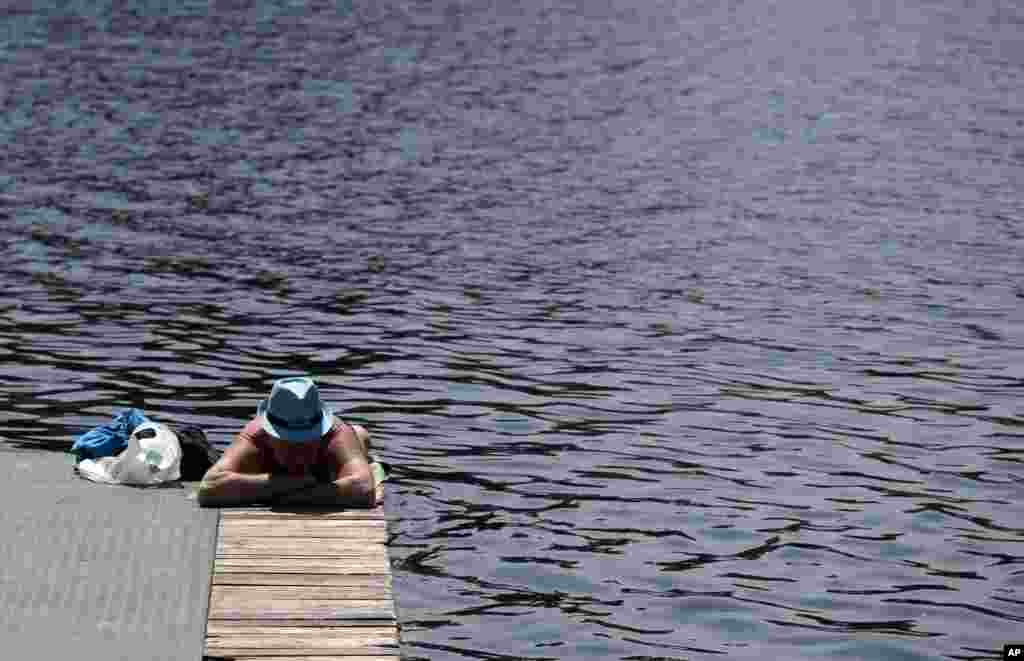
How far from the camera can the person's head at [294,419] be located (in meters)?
16.3

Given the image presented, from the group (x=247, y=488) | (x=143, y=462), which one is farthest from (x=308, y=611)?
(x=143, y=462)

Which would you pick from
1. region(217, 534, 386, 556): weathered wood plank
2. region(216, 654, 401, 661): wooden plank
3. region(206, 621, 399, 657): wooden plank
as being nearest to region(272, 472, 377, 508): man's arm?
region(217, 534, 386, 556): weathered wood plank

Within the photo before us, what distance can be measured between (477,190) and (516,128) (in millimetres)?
10062

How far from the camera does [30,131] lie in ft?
148

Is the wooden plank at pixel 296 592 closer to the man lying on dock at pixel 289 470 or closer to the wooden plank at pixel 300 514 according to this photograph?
the wooden plank at pixel 300 514

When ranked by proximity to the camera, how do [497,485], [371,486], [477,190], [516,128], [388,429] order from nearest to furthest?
[371,486] < [497,485] < [388,429] < [477,190] < [516,128]

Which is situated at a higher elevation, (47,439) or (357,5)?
(357,5)

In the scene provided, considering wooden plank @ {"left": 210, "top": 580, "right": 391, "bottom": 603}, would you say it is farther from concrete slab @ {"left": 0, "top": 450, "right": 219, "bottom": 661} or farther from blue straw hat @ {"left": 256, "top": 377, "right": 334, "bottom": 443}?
blue straw hat @ {"left": 256, "top": 377, "right": 334, "bottom": 443}

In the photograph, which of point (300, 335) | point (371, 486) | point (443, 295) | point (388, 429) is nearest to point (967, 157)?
point (443, 295)

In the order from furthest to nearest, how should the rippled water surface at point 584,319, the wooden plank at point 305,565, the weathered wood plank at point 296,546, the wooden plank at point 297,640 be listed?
the rippled water surface at point 584,319 → the weathered wood plank at point 296,546 → the wooden plank at point 305,565 → the wooden plank at point 297,640

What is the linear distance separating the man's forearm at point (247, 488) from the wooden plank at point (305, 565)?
1.43 meters

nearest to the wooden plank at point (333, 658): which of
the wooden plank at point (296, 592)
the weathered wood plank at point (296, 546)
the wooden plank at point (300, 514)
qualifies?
the wooden plank at point (296, 592)

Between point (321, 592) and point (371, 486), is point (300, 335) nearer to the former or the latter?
point (371, 486)

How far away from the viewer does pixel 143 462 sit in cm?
1739
